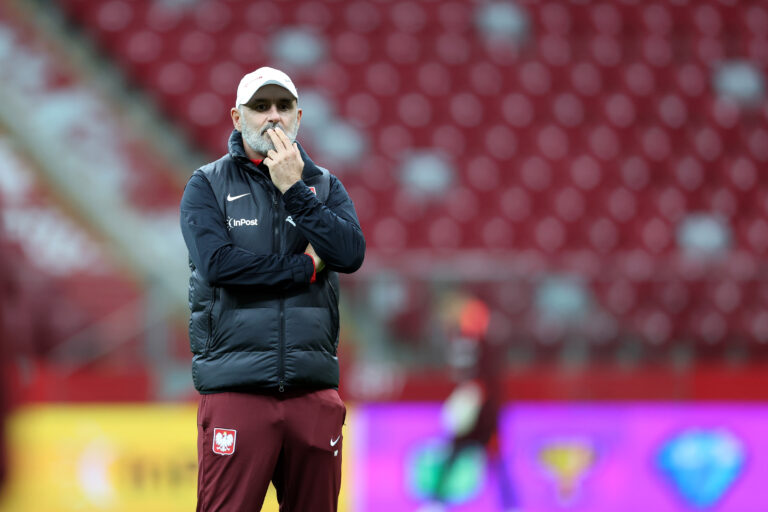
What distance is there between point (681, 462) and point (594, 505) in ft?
2.04

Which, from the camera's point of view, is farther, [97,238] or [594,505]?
[97,238]

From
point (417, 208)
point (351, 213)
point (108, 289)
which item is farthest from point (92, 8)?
point (351, 213)

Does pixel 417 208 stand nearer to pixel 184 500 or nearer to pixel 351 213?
pixel 184 500

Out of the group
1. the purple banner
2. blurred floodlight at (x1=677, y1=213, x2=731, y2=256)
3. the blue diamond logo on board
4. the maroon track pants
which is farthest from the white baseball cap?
blurred floodlight at (x1=677, y1=213, x2=731, y2=256)

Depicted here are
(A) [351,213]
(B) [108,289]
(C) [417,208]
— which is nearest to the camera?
(A) [351,213]

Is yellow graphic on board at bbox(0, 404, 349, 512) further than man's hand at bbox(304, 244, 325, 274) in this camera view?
Yes

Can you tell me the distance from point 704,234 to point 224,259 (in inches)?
301

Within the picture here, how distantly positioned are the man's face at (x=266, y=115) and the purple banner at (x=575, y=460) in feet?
12.2

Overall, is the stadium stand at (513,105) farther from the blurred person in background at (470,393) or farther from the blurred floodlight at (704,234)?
the blurred person in background at (470,393)

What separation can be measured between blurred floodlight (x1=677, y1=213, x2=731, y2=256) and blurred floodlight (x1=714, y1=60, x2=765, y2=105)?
183 cm

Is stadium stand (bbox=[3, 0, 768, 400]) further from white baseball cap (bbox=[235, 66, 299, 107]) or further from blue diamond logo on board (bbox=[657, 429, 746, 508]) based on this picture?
white baseball cap (bbox=[235, 66, 299, 107])

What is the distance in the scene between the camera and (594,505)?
21.6 ft

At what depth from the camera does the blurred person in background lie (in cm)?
633

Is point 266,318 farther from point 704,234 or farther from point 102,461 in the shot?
point 704,234
